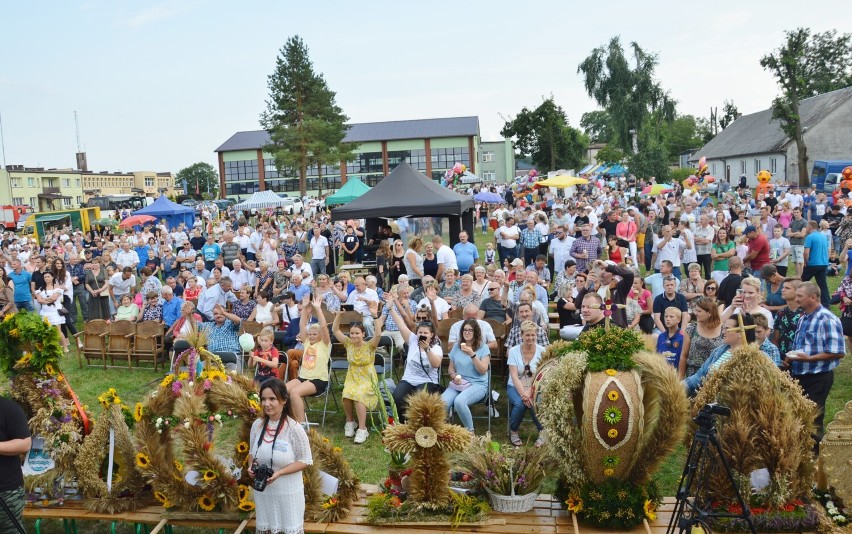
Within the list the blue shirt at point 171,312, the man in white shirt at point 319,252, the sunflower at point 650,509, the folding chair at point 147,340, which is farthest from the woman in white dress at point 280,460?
the man in white shirt at point 319,252

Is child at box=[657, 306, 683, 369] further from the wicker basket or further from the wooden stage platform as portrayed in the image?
the wicker basket

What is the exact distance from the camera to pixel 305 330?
9312mm

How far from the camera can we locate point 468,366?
7934 mm

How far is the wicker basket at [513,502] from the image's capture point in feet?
18.0

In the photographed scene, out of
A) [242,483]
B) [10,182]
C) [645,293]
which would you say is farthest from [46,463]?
[10,182]

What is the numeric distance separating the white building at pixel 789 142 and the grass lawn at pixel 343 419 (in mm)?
40000

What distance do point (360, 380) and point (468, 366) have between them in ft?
4.14

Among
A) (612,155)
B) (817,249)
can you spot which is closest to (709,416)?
(817,249)

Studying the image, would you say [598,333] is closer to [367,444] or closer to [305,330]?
[367,444]

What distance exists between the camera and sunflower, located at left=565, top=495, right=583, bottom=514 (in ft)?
17.2

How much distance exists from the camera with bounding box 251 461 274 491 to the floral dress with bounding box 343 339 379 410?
3054 millimetres

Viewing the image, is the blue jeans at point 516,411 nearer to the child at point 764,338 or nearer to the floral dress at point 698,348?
the floral dress at point 698,348

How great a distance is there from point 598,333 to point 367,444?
363cm

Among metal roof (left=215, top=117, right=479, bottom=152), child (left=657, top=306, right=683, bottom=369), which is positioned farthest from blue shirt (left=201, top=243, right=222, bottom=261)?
metal roof (left=215, top=117, right=479, bottom=152)
